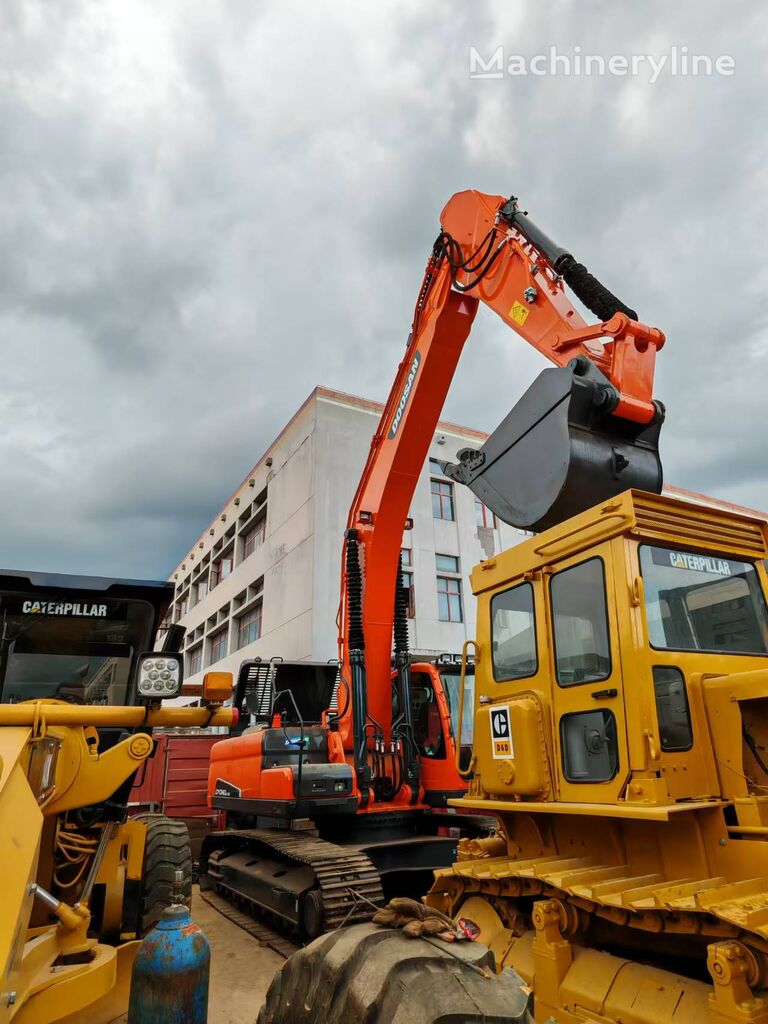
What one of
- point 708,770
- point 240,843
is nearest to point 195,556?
point 240,843

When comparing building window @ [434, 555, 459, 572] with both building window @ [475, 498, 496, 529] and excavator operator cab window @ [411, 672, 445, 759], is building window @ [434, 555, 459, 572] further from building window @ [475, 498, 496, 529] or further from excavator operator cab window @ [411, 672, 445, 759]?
excavator operator cab window @ [411, 672, 445, 759]

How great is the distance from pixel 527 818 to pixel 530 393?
2.90 m

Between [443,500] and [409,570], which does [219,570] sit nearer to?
[443,500]

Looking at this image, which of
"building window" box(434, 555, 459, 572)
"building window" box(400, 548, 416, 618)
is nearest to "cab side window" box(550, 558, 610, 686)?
"building window" box(400, 548, 416, 618)

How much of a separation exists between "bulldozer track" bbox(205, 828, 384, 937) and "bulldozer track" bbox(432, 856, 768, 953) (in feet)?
5.43

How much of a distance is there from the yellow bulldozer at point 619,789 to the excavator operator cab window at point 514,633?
0.05 ft

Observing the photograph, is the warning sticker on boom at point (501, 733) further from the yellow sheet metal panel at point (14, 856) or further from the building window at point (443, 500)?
the building window at point (443, 500)

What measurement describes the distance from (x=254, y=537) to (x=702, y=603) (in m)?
27.1

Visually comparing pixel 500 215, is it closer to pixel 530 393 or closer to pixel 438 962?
pixel 530 393

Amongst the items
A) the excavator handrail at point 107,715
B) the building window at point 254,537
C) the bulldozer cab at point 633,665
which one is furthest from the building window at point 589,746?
the building window at point 254,537

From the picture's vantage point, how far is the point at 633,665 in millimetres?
3666

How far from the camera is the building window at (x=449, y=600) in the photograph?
2412cm

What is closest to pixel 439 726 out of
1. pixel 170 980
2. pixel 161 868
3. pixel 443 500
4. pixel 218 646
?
pixel 161 868

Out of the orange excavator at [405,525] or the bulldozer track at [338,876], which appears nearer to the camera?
the orange excavator at [405,525]
